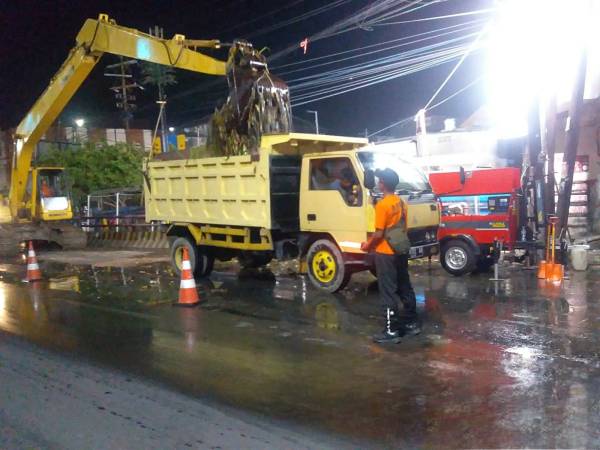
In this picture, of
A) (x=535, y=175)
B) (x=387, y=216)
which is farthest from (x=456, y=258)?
(x=387, y=216)

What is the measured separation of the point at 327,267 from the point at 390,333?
302 cm

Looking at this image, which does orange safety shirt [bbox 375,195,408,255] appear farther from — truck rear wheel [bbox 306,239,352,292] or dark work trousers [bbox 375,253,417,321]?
truck rear wheel [bbox 306,239,352,292]

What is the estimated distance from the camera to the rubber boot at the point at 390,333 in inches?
242

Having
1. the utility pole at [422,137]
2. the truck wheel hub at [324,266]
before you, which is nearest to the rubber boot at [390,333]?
the truck wheel hub at [324,266]

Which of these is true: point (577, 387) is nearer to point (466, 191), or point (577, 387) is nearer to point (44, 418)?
point (44, 418)

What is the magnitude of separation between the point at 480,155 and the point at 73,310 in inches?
585

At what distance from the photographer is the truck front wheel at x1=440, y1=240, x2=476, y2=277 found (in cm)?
1024

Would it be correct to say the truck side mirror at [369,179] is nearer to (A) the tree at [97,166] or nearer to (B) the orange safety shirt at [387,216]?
(B) the orange safety shirt at [387,216]

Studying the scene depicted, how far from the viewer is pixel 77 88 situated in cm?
1538

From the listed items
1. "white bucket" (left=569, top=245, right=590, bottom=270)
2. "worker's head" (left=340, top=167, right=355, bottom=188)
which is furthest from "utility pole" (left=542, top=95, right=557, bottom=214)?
"worker's head" (left=340, top=167, right=355, bottom=188)

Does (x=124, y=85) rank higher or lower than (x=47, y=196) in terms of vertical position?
higher

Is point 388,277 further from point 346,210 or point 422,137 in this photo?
point 422,137

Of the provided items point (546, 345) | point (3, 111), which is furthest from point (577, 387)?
point (3, 111)

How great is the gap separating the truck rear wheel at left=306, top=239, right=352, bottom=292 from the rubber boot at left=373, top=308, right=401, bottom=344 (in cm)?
262
